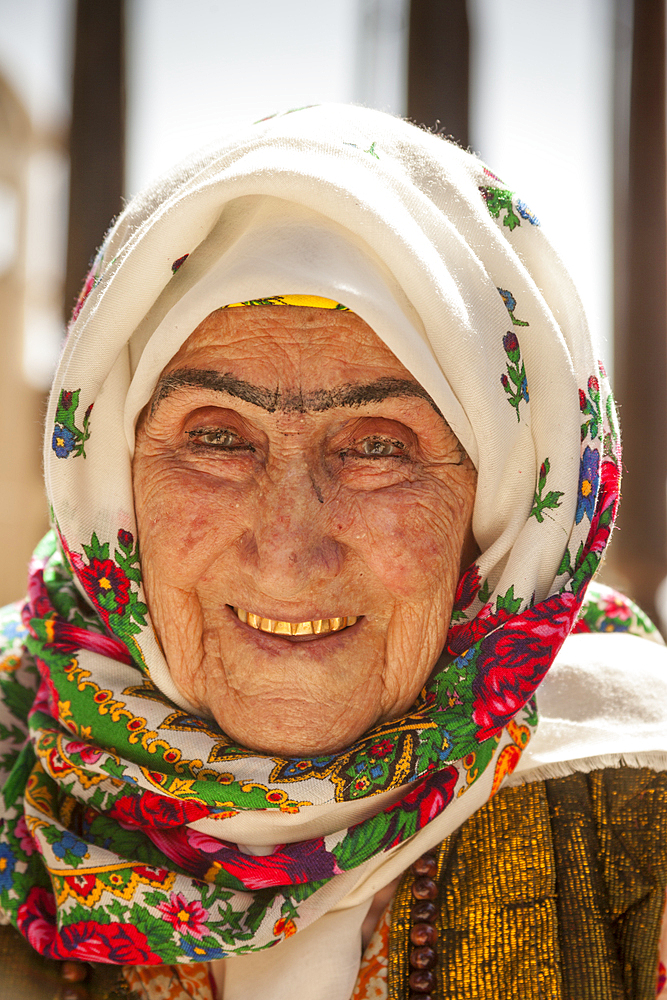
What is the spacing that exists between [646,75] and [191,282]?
18.0ft

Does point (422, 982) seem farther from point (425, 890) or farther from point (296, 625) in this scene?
point (296, 625)

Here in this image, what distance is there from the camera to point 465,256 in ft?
5.16

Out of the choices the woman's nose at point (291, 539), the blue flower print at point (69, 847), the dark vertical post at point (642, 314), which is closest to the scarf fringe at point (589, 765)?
the woman's nose at point (291, 539)

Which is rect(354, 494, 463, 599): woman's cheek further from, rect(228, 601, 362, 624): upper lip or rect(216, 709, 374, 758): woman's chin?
rect(216, 709, 374, 758): woman's chin

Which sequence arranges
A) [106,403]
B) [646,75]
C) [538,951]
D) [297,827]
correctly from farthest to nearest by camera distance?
[646,75] → [106,403] → [297,827] → [538,951]

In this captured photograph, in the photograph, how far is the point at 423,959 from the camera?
1.45 m

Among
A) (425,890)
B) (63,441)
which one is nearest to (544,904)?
(425,890)

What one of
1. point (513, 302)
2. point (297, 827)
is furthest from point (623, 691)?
point (513, 302)

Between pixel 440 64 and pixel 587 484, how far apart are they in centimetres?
460

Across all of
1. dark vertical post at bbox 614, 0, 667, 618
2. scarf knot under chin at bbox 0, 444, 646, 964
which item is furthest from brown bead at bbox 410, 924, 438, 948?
dark vertical post at bbox 614, 0, 667, 618

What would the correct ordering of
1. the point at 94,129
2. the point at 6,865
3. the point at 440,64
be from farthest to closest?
the point at 94,129
the point at 440,64
the point at 6,865

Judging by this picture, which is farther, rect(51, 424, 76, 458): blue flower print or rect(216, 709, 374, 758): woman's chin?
rect(51, 424, 76, 458): blue flower print

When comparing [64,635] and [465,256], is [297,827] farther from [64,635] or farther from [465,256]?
[465,256]

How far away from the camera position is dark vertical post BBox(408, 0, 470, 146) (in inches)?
207
